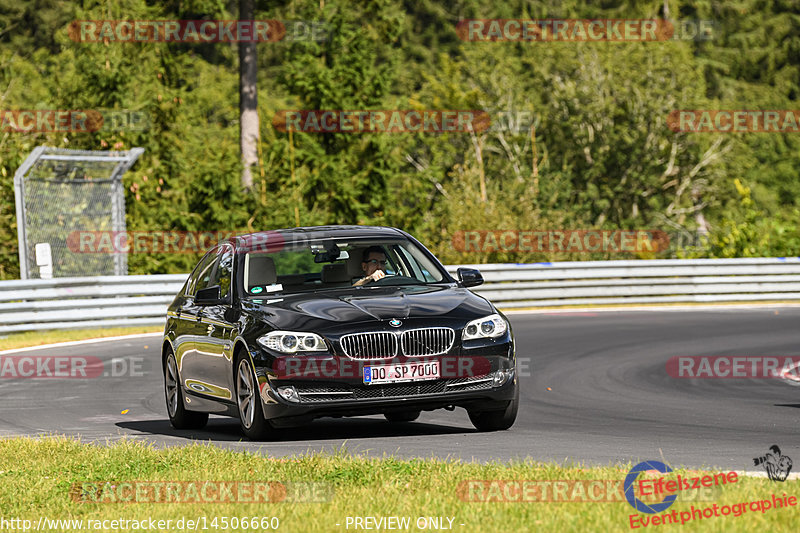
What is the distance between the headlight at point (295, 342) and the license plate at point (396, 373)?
364 millimetres

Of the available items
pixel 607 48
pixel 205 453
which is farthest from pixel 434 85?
pixel 205 453

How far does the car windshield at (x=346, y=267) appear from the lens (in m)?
10.9

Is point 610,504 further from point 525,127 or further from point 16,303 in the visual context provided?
point 525,127

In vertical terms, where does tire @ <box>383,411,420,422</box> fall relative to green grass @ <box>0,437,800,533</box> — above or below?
below

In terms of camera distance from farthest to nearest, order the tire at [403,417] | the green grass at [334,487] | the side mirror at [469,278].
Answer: the tire at [403,417], the side mirror at [469,278], the green grass at [334,487]

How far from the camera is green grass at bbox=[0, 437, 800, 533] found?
6270mm

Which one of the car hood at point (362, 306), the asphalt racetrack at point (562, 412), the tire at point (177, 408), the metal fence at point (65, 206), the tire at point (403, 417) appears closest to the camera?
the asphalt racetrack at point (562, 412)

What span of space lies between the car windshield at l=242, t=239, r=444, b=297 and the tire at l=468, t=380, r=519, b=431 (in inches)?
45.9

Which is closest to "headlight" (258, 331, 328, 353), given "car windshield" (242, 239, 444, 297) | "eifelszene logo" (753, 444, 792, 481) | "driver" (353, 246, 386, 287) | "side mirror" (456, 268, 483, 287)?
"car windshield" (242, 239, 444, 297)

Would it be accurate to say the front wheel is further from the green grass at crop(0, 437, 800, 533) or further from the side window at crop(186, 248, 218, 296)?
the side window at crop(186, 248, 218, 296)

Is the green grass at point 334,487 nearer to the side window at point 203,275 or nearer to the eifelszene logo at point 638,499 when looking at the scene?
the eifelszene logo at point 638,499

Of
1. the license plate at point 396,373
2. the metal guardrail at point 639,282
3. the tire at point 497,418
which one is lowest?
the metal guardrail at point 639,282

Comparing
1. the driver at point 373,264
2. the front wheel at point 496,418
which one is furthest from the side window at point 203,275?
the front wheel at point 496,418

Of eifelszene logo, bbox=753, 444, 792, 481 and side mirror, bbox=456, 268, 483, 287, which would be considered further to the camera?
side mirror, bbox=456, 268, 483, 287
